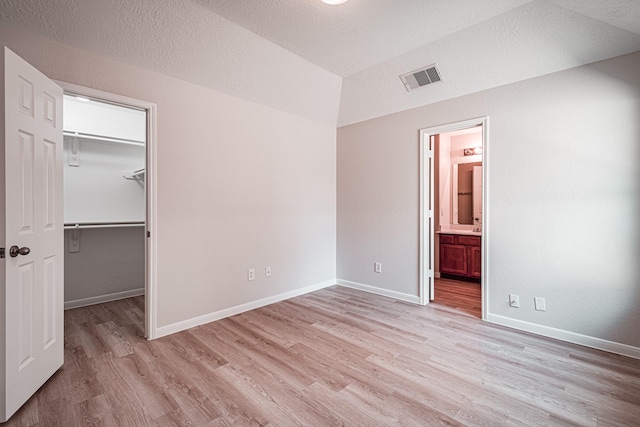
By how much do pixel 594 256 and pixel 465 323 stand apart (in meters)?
1.26

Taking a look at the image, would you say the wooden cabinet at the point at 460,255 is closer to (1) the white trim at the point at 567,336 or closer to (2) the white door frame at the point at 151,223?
(1) the white trim at the point at 567,336

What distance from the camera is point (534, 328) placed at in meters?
2.80

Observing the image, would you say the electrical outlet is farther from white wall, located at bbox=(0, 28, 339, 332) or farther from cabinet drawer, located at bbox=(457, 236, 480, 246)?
white wall, located at bbox=(0, 28, 339, 332)

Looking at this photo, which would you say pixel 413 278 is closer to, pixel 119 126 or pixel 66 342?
pixel 66 342

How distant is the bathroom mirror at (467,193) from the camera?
5156mm

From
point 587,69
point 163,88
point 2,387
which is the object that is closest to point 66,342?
point 2,387

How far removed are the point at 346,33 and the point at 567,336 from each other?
3.39m

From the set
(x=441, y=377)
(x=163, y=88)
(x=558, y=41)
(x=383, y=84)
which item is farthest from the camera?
(x=383, y=84)

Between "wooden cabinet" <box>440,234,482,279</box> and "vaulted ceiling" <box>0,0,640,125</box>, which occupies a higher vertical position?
"vaulted ceiling" <box>0,0,640,125</box>

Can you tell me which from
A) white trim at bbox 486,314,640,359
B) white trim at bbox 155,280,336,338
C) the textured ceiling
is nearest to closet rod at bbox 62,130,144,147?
the textured ceiling

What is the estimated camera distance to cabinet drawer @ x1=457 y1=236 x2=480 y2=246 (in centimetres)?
465

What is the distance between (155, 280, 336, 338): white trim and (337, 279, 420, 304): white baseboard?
391 mm

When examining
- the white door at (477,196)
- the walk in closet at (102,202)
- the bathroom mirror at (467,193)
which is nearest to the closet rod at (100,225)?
the walk in closet at (102,202)

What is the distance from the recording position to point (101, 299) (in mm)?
3727
